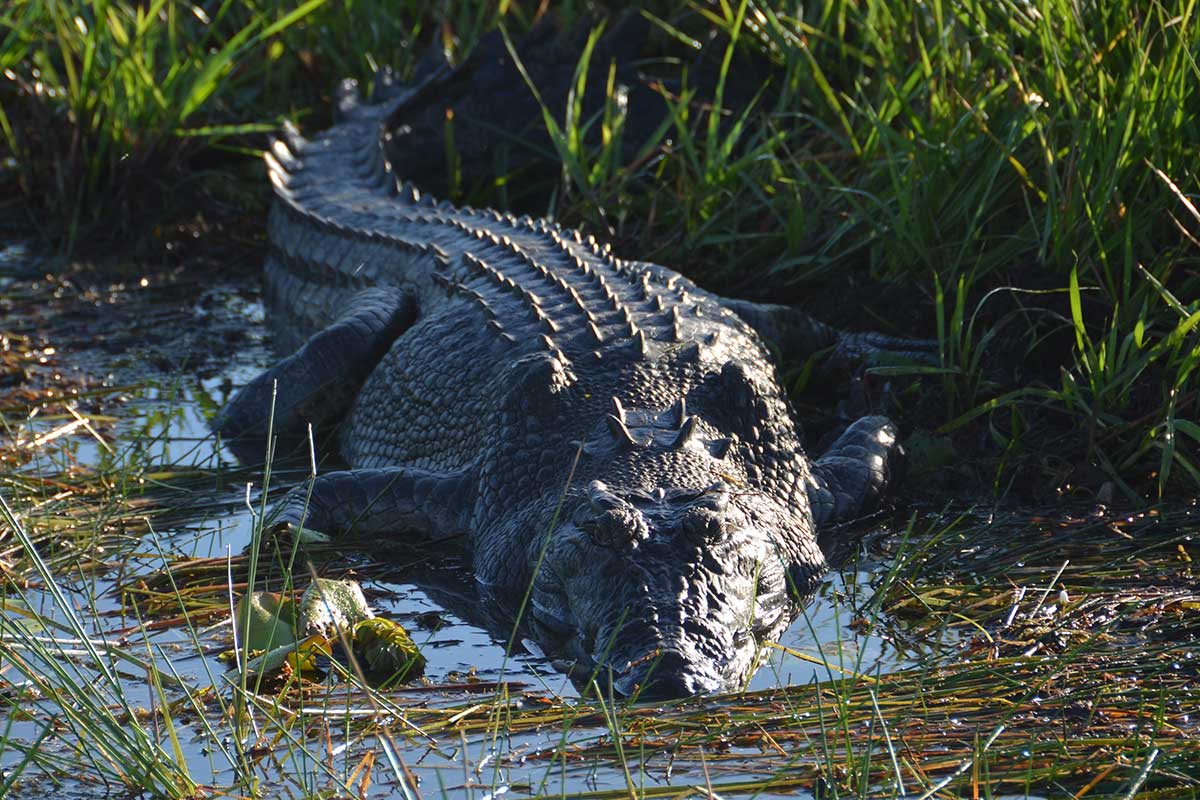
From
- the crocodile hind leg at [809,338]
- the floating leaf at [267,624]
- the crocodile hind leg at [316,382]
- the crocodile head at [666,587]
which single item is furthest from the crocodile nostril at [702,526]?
the crocodile hind leg at [316,382]

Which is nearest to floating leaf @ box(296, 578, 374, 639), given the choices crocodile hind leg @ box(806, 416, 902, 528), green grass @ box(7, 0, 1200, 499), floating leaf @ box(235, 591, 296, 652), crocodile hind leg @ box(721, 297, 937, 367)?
floating leaf @ box(235, 591, 296, 652)

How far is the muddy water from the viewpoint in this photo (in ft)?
8.26

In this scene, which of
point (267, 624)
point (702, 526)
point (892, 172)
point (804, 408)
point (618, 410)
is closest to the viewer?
point (267, 624)

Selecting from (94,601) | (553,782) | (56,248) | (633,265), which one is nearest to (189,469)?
(94,601)

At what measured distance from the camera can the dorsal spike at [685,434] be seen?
349 centimetres

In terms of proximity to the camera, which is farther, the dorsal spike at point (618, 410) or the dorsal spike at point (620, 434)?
the dorsal spike at point (618, 410)

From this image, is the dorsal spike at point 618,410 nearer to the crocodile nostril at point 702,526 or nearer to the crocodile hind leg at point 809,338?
the crocodile nostril at point 702,526

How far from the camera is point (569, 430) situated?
12.1 ft

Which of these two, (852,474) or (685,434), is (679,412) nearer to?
(685,434)

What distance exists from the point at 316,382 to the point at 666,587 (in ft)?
6.60

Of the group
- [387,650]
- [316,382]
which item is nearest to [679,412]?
[387,650]

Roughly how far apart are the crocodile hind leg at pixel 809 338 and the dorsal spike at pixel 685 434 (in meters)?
1.09

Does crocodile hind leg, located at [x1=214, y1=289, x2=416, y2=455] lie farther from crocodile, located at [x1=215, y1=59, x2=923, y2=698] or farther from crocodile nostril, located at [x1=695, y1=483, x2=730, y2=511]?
crocodile nostril, located at [x1=695, y1=483, x2=730, y2=511]

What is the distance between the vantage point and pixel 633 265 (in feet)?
15.6
